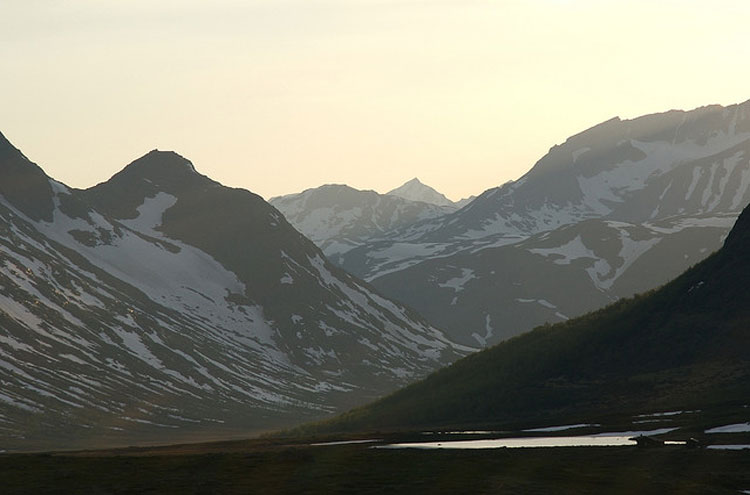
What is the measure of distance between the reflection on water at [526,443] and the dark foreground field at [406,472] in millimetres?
8497

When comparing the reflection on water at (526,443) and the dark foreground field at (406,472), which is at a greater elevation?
the dark foreground field at (406,472)

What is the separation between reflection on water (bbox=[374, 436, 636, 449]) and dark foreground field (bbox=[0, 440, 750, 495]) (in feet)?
27.9

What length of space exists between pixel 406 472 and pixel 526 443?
128 feet

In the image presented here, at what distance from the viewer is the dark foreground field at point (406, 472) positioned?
76.8 meters

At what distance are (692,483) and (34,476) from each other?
49888 mm

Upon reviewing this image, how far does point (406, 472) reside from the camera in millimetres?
88625

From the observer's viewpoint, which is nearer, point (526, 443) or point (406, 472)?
point (406, 472)

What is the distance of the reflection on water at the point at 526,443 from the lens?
378 feet

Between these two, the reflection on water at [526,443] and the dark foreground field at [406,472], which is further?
the reflection on water at [526,443]

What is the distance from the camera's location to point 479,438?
145375 mm

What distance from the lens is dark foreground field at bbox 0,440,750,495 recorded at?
252ft

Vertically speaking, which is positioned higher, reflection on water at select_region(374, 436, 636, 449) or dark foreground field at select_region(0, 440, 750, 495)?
dark foreground field at select_region(0, 440, 750, 495)

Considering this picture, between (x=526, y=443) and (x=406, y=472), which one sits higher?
(x=406, y=472)

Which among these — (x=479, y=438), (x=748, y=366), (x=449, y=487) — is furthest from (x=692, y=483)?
(x=748, y=366)
